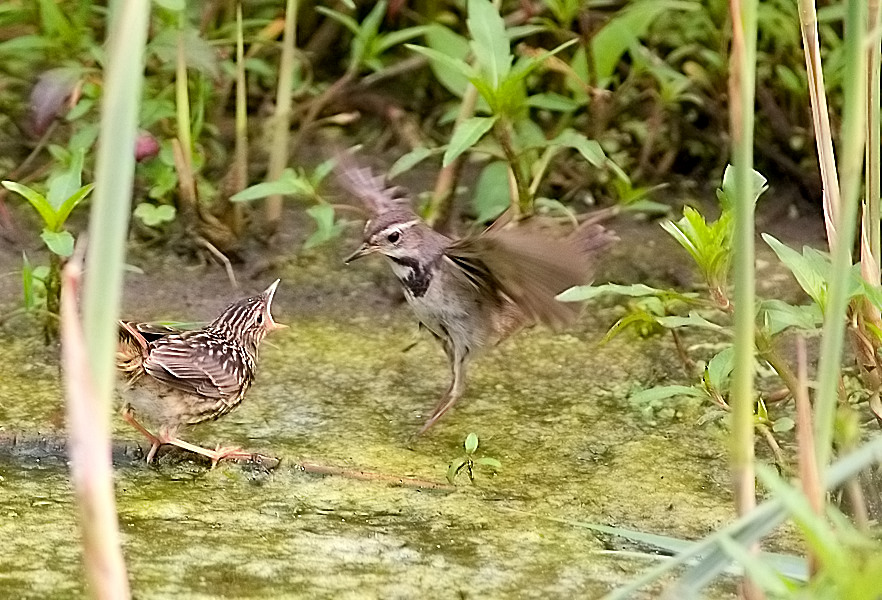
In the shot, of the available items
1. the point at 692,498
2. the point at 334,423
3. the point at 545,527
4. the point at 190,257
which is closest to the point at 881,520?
the point at 692,498

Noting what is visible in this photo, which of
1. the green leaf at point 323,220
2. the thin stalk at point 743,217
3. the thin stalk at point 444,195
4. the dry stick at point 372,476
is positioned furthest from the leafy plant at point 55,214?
the thin stalk at point 743,217

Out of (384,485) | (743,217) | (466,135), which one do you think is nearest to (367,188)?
(466,135)

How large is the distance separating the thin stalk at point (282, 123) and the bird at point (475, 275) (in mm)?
466

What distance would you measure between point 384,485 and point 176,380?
597 mm

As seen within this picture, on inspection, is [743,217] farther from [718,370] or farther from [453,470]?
[453,470]

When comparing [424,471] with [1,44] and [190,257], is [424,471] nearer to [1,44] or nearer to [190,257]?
[190,257]

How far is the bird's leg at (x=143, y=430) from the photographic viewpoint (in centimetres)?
342

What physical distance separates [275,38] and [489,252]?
1955 millimetres

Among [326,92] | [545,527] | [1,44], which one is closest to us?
[545,527]

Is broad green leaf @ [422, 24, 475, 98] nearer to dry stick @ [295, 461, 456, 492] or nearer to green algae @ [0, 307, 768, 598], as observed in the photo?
green algae @ [0, 307, 768, 598]

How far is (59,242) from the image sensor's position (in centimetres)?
347

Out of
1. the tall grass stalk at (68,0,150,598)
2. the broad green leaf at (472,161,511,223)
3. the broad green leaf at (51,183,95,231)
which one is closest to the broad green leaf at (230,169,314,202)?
the broad green leaf at (51,183,95,231)

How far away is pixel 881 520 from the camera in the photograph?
3025mm

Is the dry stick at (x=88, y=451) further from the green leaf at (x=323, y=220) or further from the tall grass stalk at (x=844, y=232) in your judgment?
the green leaf at (x=323, y=220)
